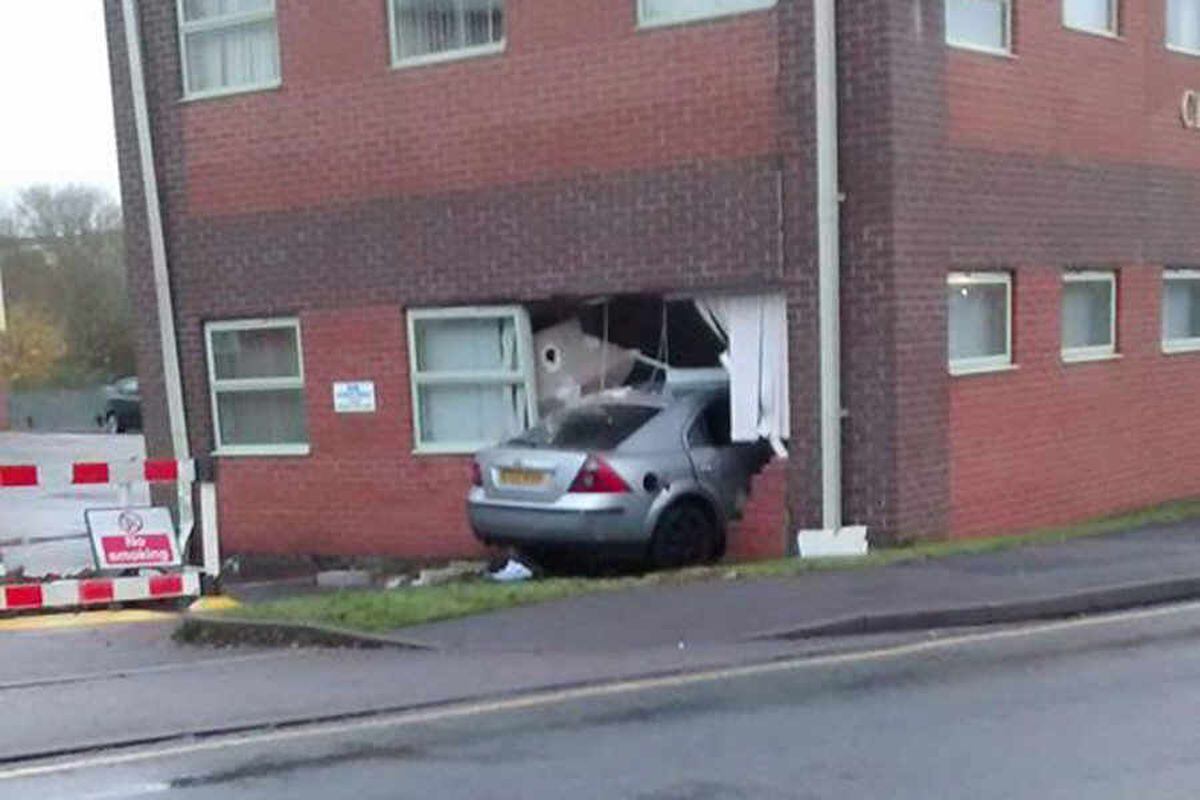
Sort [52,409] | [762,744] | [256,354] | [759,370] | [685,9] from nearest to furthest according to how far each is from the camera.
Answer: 1. [762,744]
2. [759,370]
3. [685,9]
4. [256,354]
5. [52,409]

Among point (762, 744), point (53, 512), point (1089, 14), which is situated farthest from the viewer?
point (53, 512)

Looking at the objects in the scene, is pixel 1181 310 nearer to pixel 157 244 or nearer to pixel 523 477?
pixel 523 477

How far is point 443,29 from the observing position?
1354cm

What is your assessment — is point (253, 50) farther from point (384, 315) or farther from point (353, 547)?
point (353, 547)

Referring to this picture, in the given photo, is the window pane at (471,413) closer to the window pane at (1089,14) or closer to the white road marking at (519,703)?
the white road marking at (519,703)

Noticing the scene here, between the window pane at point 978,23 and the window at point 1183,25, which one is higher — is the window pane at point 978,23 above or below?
below

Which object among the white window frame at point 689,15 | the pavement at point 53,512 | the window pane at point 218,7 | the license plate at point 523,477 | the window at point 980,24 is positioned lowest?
the pavement at point 53,512

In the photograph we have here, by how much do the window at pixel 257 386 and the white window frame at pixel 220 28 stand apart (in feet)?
7.72

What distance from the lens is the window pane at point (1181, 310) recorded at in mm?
15320

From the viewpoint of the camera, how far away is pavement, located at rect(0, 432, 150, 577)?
15.0 metres

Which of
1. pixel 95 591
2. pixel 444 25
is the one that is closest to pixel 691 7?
pixel 444 25

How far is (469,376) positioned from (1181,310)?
786cm

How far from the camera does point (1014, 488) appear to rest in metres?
12.8

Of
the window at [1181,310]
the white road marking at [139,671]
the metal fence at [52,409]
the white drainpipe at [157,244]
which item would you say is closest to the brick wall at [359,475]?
the white drainpipe at [157,244]
